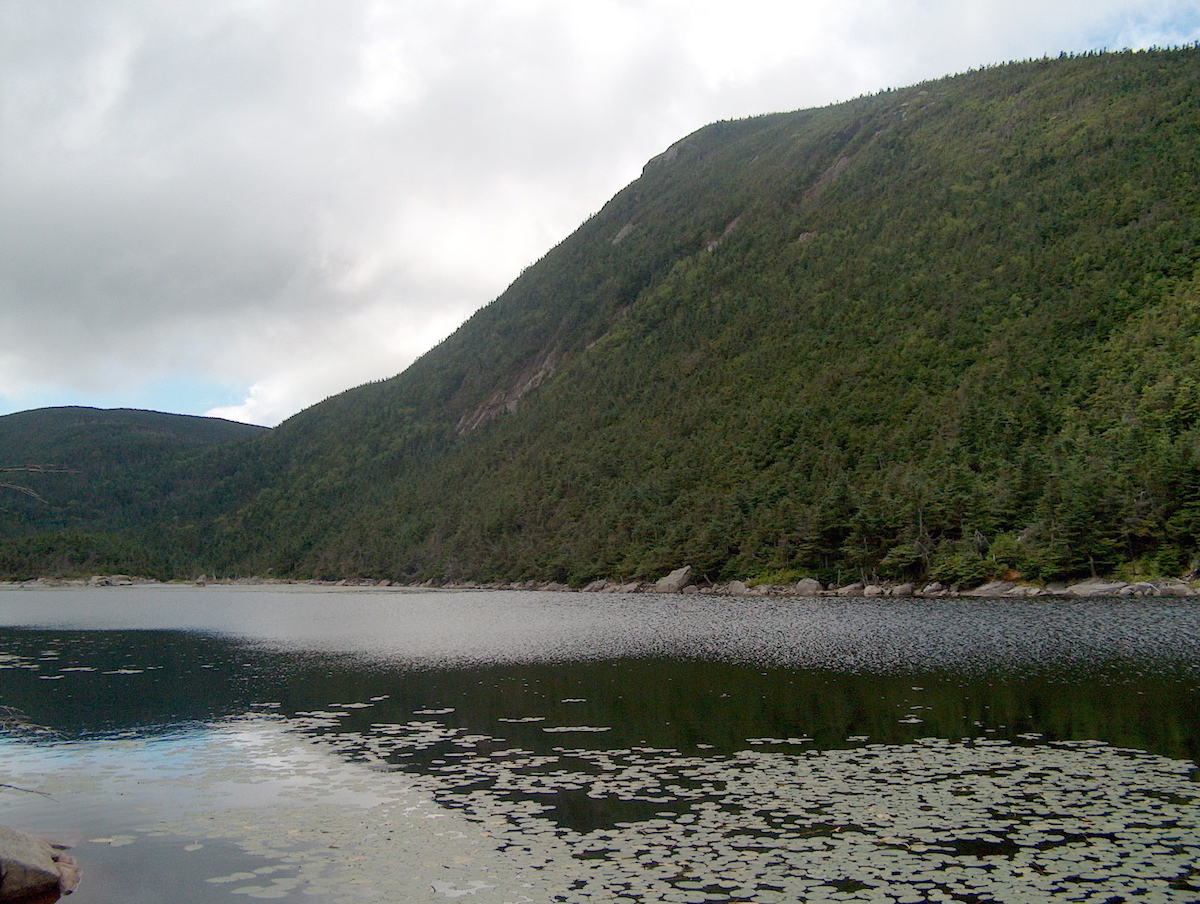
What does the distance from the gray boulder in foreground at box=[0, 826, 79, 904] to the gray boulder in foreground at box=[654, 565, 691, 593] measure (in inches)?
4802

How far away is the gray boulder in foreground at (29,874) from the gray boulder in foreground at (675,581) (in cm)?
12196

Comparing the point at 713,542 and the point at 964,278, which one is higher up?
the point at 964,278

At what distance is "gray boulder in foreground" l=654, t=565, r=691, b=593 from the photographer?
136750mm

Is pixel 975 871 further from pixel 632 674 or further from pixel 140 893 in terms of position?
pixel 632 674

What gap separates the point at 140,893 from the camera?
15922 millimetres

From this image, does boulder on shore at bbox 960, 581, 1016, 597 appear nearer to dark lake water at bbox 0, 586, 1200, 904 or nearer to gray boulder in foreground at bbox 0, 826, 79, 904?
dark lake water at bbox 0, 586, 1200, 904

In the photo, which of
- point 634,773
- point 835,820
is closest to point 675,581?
point 634,773

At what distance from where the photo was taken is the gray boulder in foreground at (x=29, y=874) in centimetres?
1550

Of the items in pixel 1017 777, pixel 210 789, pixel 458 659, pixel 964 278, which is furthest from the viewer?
pixel 964 278

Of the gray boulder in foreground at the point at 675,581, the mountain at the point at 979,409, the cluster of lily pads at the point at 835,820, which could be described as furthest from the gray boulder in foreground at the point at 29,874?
the gray boulder in foreground at the point at 675,581

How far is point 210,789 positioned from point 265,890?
8.76m

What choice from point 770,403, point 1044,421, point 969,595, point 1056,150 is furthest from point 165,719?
point 1056,150

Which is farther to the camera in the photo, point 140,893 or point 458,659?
point 458,659

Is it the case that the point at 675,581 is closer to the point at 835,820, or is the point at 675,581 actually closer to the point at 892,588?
the point at 892,588
